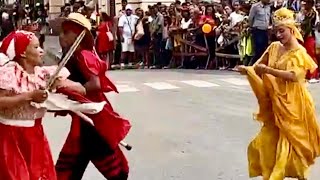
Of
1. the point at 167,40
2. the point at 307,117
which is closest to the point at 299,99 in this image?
the point at 307,117

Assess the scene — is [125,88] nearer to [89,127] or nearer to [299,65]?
[299,65]

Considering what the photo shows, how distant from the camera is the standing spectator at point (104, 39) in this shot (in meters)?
23.5

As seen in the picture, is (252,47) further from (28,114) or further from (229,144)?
(28,114)

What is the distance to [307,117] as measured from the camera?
7754 millimetres

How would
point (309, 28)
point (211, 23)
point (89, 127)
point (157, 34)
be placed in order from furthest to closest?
point (157, 34), point (211, 23), point (309, 28), point (89, 127)

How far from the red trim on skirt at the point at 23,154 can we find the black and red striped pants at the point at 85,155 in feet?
3.57

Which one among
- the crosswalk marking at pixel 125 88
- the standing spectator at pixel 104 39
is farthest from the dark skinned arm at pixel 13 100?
the standing spectator at pixel 104 39

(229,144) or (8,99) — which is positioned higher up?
(8,99)

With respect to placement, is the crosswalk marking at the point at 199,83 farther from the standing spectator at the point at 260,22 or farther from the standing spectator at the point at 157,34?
the standing spectator at the point at 157,34

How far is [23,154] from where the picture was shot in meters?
5.93

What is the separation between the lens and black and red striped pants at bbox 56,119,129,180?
7.12 m

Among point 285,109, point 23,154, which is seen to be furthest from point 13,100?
point 285,109

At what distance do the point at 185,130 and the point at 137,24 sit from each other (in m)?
13.4

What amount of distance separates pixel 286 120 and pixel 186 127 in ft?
15.6
